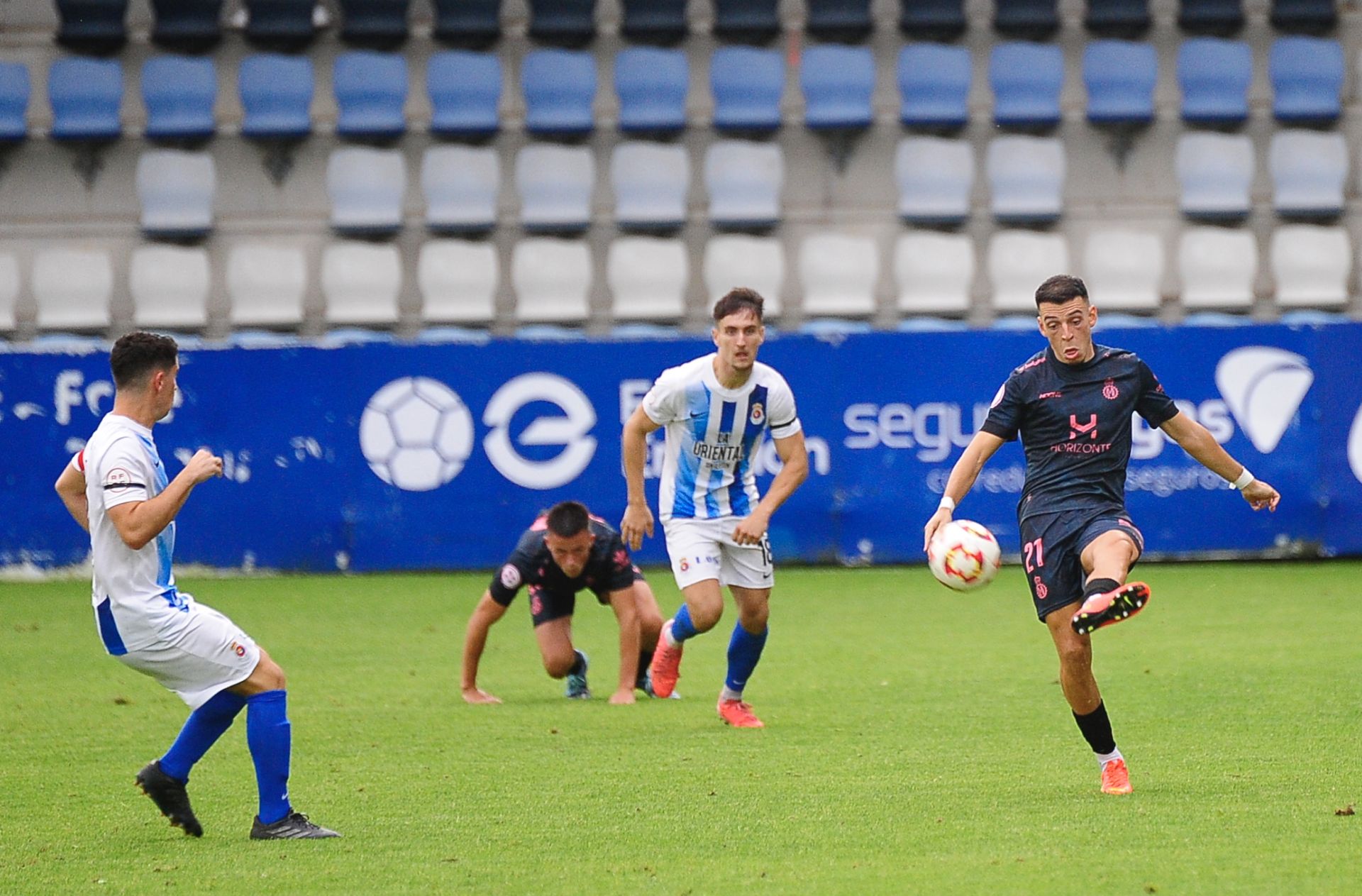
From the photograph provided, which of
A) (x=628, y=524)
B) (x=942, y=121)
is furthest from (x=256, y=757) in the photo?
(x=942, y=121)

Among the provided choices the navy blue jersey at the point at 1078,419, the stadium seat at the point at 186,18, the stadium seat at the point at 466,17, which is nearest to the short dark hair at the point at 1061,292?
the navy blue jersey at the point at 1078,419

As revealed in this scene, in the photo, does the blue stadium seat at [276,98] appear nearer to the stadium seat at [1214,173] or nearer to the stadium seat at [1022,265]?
the stadium seat at [1022,265]

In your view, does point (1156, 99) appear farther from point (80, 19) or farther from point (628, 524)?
point (628, 524)

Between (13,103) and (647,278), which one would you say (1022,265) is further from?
(13,103)

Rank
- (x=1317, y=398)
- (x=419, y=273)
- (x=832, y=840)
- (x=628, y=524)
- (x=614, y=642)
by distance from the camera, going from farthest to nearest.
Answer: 1. (x=419, y=273)
2. (x=1317, y=398)
3. (x=614, y=642)
4. (x=628, y=524)
5. (x=832, y=840)

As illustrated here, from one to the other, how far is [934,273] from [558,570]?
1048 centimetres

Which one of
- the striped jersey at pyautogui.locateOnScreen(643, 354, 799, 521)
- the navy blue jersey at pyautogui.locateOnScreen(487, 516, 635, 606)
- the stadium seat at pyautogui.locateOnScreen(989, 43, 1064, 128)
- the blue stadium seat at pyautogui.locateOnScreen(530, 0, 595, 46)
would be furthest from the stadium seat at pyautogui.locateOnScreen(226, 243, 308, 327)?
the striped jersey at pyautogui.locateOnScreen(643, 354, 799, 521)

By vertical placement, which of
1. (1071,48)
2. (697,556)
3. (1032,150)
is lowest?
(697,556)

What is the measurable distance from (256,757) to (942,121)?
50.2 feet

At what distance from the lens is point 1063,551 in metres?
6.35

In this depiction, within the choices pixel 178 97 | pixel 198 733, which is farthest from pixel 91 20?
pixel 198 733

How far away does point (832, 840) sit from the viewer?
573 cm

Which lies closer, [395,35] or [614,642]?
[614,642]

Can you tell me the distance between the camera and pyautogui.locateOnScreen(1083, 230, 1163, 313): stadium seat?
1920 cm
